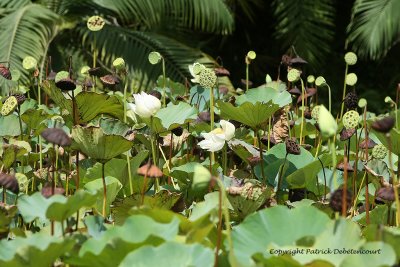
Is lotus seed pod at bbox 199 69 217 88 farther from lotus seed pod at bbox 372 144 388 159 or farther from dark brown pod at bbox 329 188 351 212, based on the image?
dark brown pod at bbox 329 188 351 212

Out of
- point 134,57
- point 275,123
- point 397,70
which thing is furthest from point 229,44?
point 275,123

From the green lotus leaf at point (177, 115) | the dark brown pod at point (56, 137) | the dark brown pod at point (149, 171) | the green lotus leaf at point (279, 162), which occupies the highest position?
the dark brown pod at point (56, 137)

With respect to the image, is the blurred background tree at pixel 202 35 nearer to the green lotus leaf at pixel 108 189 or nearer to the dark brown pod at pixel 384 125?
the green lotus leaf at pixel 108 189

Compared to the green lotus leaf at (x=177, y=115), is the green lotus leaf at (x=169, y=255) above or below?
above

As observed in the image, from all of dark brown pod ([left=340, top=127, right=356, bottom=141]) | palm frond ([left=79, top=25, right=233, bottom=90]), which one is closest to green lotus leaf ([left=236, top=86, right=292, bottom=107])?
dark brown pod ([left=340, top=127, right=356, bottom=141])

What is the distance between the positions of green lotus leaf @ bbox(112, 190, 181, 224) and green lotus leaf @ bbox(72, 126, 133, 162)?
0.10 m

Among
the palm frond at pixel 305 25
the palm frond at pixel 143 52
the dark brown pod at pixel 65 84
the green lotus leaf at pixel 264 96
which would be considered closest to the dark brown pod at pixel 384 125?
the dark brown pod at pixel 65 84

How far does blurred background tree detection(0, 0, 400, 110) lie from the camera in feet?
18.1

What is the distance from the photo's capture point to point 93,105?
4.63ft

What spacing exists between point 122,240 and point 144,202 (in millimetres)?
279

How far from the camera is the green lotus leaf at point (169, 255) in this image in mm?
840

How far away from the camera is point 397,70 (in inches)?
302

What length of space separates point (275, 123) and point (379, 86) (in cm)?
624

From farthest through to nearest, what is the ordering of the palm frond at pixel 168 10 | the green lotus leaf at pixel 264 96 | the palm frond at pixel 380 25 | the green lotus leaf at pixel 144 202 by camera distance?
the palm frond at pixel 380 25, the palm frond at pixel 168 10, the green lotus leaf at pixel 264 96, the green lotus leaf at pixel 144 202
